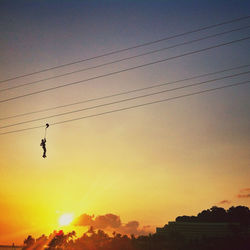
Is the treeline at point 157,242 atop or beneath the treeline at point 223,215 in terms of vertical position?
beneath

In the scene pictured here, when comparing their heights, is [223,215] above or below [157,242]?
above

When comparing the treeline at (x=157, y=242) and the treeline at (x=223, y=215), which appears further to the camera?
the treeline at (x=223, y=215)

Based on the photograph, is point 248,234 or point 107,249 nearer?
point 248,234

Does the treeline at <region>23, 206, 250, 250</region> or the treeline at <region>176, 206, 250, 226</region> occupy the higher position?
the treeline at <region>176, 206, 250, 226</region>

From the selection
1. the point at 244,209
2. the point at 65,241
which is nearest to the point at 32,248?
the point at 65,241

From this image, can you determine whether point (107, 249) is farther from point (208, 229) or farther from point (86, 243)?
point (208, 229)

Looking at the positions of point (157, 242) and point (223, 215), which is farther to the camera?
point (223, 215)

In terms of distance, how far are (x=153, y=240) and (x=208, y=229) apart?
13.9 metres

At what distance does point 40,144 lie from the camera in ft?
82.2

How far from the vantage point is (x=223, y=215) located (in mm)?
85938

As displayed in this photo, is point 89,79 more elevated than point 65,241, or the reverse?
point 89,79

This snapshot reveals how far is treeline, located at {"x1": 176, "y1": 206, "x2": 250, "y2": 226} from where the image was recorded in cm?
8331

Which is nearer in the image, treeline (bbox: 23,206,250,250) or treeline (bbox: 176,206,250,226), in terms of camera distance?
treeline (bbox: 23,206,250,250)

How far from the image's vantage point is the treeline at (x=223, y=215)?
83.3 metres
